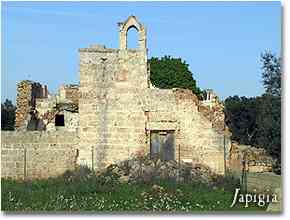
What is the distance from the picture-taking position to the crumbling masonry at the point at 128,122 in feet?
53.4

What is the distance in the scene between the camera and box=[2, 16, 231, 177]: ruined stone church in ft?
53.4

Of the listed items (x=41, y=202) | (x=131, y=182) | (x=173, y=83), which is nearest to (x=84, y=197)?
(x=41, y=202)

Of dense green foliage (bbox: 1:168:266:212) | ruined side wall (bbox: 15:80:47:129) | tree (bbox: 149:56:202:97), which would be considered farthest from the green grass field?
tree (bbox: 149:56:202:97)

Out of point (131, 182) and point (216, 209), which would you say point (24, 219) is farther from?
point (131, 182)

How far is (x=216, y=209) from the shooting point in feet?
38.0

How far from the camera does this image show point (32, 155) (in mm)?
15906

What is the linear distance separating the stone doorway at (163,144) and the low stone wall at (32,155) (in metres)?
2.39

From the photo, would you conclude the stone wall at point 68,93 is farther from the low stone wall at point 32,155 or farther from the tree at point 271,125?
the tree at point 271,125

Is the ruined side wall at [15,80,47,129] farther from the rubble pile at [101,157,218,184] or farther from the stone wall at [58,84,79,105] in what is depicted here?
the rubble pile at [101,157,218,184]

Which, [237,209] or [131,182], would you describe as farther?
[131,182]

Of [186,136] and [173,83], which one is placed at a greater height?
[173,83]

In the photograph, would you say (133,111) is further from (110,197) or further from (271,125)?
(271,125)

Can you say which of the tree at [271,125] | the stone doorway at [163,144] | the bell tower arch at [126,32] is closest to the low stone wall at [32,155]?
the stone doorway at [163,144]

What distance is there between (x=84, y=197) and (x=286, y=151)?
526 centimetres
